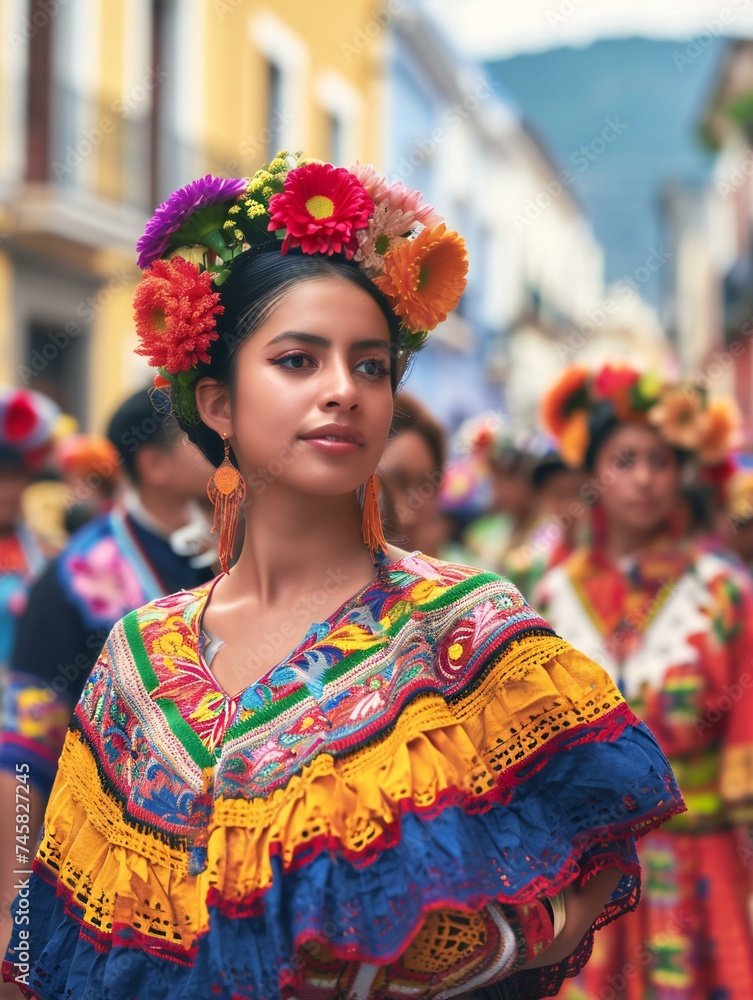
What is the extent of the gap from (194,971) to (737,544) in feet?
19.2

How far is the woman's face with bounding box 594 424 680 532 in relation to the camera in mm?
4945

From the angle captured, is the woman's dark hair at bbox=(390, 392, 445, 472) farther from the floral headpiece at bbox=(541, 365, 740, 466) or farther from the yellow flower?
the yellow flower

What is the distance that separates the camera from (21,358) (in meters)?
14.6

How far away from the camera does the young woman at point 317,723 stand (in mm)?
2000

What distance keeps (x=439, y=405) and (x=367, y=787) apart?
24861mm

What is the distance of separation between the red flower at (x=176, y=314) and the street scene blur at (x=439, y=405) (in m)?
0.36

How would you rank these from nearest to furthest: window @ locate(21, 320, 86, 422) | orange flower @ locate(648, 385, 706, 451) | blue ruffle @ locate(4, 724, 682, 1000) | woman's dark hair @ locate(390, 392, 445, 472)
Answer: blue ruffle @ locate(4, 724, 682, 1000)
woman's dark hair @ locate(390, 392, 445, 472)
orange flower @ locate(648, 385, 706, 451)
window @ locate(21, 320, 86, 422)

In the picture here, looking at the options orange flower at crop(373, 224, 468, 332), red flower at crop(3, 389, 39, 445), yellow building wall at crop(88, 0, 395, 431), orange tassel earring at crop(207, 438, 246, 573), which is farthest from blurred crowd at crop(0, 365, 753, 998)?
yellow building wall at crop(88, 0, 395, 431)

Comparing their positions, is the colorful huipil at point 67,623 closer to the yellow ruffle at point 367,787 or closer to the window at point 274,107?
the yellow ruffle at point 367,787

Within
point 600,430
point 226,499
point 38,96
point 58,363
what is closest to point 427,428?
point 600,430

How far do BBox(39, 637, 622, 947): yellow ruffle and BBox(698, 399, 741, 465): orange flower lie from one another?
10.3 ft

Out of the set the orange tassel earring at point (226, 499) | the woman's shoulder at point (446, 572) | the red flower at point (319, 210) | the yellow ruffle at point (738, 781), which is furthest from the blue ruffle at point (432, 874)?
the yellow ruffle at point (738, 781)

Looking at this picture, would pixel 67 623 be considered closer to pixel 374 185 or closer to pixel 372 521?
pixel 372 521

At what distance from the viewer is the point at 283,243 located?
228 cm
